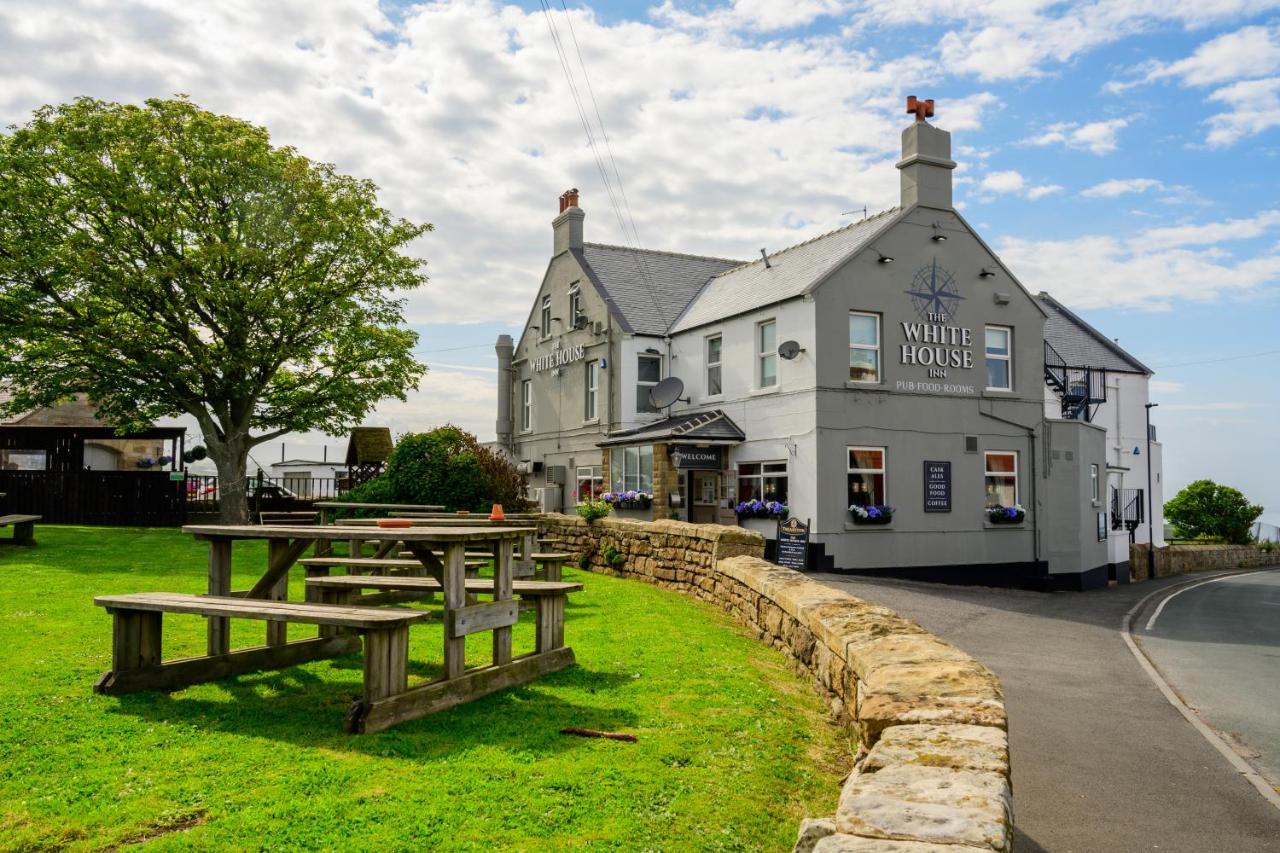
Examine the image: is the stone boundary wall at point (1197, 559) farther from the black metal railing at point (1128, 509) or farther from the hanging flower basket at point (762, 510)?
the hanging flower basket at point (762, 510)

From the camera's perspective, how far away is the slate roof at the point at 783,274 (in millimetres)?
22375

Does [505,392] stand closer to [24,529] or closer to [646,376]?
[646,376]

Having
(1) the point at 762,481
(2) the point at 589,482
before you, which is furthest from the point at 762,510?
(2) the point at 589,482

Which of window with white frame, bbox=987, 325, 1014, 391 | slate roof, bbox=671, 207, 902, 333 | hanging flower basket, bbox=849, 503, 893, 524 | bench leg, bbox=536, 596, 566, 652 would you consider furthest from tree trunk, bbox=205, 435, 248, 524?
window with white frame, bbox=987, 325, 1014, 391

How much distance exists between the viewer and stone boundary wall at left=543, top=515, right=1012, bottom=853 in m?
3.30

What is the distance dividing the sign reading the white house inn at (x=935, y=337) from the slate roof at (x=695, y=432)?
4298mm

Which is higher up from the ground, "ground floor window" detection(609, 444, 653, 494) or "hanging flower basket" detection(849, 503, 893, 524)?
"ground floor window" detection(609, 444, 653, 494)

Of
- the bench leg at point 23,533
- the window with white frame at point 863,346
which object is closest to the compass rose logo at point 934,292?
the window with white frame at point 863,346

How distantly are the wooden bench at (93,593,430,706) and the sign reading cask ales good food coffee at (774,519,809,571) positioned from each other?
1282 centimetres

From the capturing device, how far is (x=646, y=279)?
30.5m

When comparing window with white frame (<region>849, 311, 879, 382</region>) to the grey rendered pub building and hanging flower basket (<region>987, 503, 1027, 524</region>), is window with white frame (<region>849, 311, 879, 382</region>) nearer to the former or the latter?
the grey rendered pub building

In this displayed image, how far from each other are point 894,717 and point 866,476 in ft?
57.1

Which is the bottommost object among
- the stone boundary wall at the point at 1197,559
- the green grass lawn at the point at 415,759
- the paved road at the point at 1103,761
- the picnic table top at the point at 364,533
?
the stone boundary wall at the point at 1197,559

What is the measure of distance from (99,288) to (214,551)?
60.6 ft
